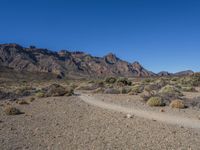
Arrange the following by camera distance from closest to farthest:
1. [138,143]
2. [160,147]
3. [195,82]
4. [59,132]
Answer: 1. [160,147]
2. [138,143]
3. [59,132]
4. [195,82]

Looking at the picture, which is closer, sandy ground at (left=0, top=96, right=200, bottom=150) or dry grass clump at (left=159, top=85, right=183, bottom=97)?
sandy ground at (left=0, top=96, right=200, bottom=150)

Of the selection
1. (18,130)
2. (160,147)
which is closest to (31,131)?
(18,130)

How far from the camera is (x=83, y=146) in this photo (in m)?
9.50

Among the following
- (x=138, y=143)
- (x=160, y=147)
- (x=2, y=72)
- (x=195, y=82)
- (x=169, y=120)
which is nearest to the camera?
(x=160, y=147)

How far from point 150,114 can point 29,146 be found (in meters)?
8.79

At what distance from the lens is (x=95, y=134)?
446 inches

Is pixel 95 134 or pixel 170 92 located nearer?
pixel 95 134

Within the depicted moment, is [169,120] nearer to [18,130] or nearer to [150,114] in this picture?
[150,114]

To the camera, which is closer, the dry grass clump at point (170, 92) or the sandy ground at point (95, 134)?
the sandy ground at point (95, 134)

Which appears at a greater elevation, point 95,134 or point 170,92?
point 170,92

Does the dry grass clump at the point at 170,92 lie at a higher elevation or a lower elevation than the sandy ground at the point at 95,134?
higher

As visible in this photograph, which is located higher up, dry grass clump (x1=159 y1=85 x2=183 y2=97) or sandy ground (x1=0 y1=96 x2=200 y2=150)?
dry grass clump (x1=159 y1=85 x2=183 y2=97)

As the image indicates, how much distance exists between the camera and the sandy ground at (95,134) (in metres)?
9.53

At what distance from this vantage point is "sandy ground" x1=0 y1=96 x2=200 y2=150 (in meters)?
9.53
